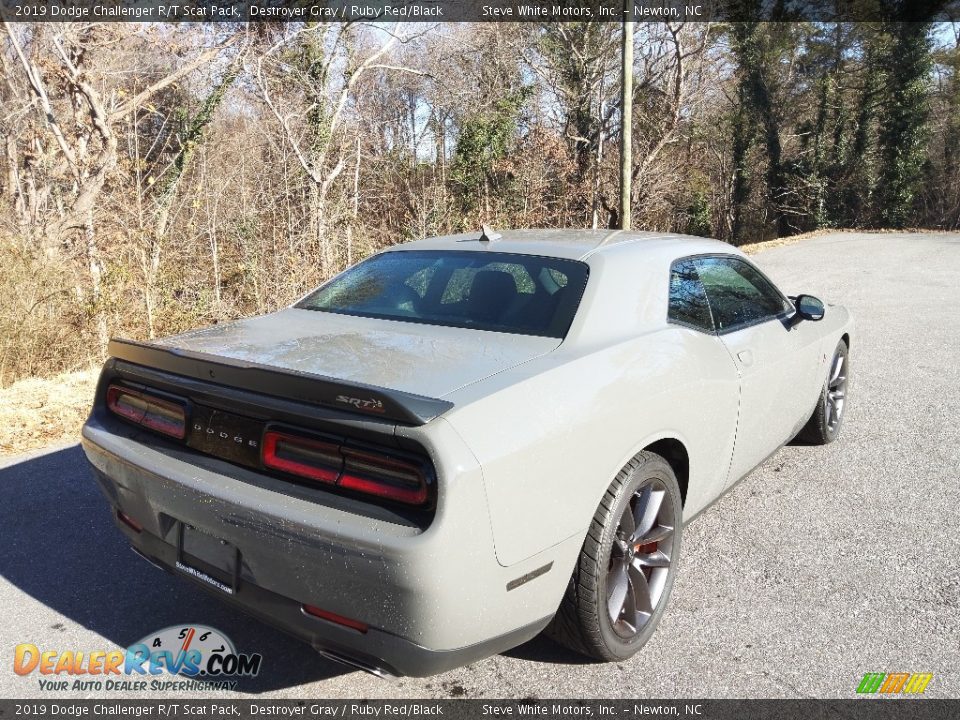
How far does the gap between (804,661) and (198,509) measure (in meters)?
2.14

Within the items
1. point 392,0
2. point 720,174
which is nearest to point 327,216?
point 392,0

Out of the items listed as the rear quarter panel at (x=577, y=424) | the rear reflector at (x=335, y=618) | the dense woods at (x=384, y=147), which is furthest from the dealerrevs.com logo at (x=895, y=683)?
the dense woods at (x=384, y=147)

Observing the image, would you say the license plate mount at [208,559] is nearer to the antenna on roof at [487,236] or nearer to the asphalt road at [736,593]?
the asphalt road at [736,593]

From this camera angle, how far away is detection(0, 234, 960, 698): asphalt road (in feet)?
8.13

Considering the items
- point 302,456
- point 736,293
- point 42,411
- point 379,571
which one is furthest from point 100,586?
point 736,293

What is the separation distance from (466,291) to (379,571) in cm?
151

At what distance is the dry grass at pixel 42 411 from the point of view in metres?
5.07

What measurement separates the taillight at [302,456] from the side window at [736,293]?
2.00 meters

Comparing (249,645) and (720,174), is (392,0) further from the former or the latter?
(720,174)

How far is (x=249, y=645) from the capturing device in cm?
267

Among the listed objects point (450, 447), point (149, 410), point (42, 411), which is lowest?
point (42, 411)

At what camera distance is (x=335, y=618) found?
205 centimetres

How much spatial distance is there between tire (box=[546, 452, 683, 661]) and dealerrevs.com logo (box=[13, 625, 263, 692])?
3.82ft

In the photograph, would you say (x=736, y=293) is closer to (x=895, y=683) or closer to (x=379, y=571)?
(x=895, y=683)
